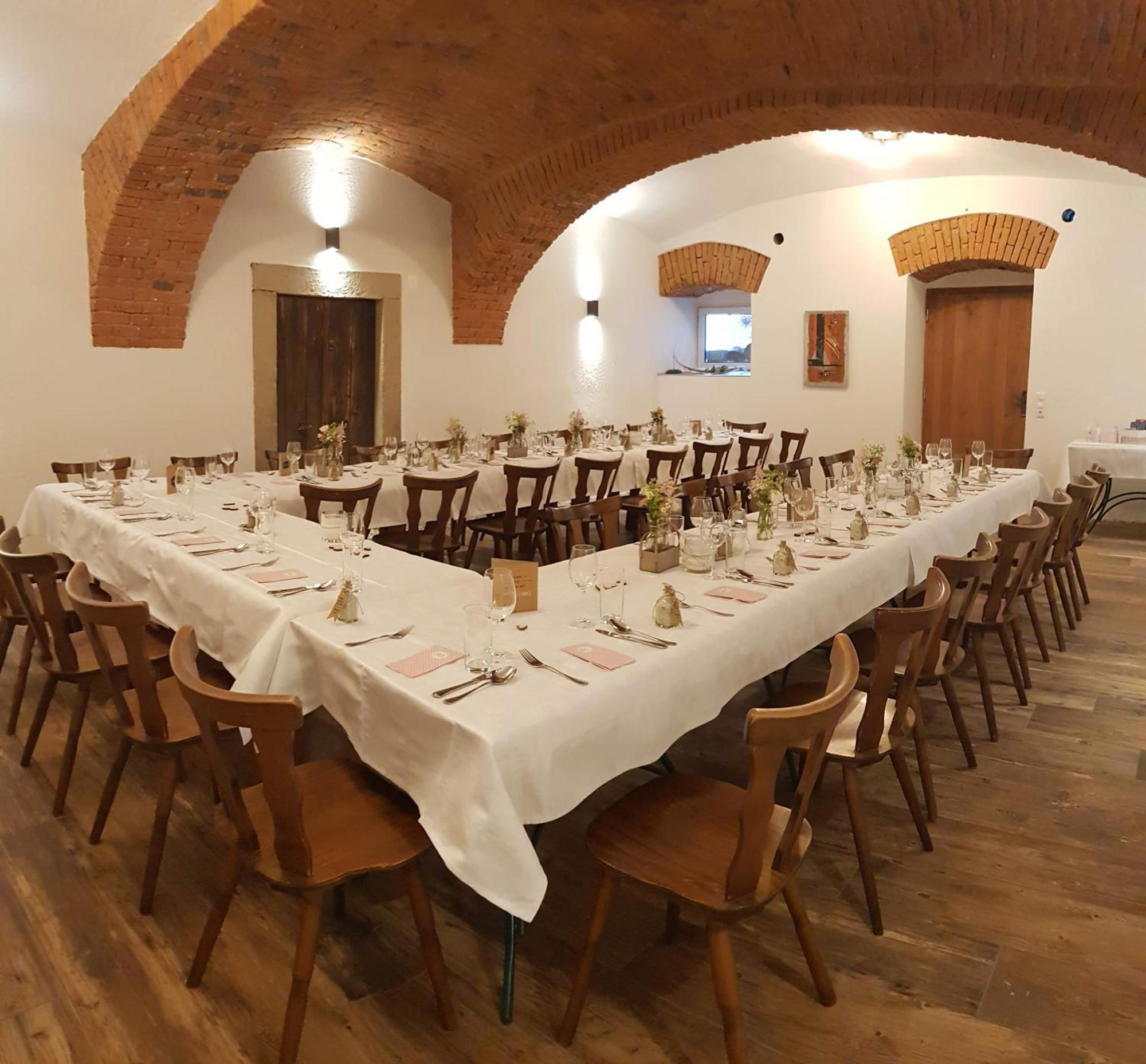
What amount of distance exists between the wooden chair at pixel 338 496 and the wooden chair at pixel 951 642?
249 centimetres

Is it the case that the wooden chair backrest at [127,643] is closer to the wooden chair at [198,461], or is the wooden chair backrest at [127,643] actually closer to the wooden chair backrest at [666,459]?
the wooden chair at [198,461]

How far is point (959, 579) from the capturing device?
319 centimetres

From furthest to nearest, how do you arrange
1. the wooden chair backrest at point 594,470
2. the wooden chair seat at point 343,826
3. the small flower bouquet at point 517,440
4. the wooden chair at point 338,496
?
the small flower bouquet at point 517,440 → the wooden chair backrest at point 594,470 → the wooden chair at point 338,496 → the wooden chair seat at point 343,826

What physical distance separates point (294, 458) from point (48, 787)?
119 inches

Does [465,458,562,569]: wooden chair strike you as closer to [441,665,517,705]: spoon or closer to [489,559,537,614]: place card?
[489,559,537,614]: place card

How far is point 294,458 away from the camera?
242 inches

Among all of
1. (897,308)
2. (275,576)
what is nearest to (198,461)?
(275,576)

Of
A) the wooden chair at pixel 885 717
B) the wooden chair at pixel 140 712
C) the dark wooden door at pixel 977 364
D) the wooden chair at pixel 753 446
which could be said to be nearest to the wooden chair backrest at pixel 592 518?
the wooden chair at pixel 885 717

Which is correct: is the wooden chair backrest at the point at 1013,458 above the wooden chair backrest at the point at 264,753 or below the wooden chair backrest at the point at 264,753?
above

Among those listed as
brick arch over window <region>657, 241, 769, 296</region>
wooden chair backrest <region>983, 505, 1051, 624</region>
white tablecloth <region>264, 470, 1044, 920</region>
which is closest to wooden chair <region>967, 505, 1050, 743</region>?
wooden chair backrest <region>983, 505, 1051, 624</region>

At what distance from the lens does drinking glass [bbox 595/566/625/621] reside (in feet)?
9.02

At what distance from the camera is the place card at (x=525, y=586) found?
2.83 m

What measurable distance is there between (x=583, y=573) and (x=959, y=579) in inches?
51.3

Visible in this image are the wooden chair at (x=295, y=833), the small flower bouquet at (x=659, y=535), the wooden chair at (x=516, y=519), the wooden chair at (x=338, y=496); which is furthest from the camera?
the wooden chair at (x=516, y=519)
